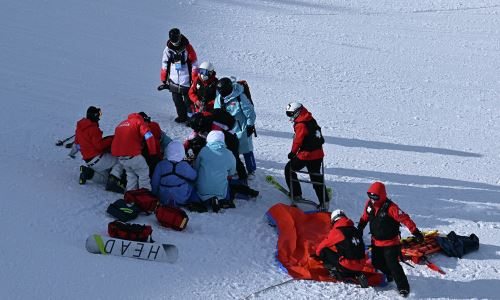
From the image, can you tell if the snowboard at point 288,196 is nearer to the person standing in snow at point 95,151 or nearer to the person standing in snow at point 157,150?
the person standing in snow at point 157,150

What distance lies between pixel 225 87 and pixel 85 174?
233 cm

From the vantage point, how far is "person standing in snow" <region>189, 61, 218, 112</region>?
35.0 feet

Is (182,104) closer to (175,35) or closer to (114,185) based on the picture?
(175,35)

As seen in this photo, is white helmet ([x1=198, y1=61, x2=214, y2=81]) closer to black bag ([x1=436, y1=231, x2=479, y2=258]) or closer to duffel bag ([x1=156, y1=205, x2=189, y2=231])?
duffel bag ([x1=156, y1=205, x2=189, y2=231])

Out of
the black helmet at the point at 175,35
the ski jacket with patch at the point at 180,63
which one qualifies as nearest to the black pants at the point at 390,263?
the ski jacket with patch at the point at 180,63

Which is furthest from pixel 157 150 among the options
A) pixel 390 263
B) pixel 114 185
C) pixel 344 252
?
pixel 390 263

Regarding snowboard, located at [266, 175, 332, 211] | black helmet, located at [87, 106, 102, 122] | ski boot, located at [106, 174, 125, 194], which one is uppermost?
black helmet, located at [87, 106, 102, 122]

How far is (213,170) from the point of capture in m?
9.18

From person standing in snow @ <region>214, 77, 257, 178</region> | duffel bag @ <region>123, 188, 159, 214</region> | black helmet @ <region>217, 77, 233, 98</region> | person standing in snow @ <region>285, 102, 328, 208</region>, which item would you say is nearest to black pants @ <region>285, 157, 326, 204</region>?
person standing in snow @ <region>285, 102, 328, 208</region>

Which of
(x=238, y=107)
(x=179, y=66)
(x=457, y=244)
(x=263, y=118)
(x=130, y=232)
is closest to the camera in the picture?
(x=130, y=232)

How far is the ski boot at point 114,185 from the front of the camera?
9203 millimetres

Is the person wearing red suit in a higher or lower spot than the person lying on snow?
higher

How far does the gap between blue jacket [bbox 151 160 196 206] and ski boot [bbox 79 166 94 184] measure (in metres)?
0.89

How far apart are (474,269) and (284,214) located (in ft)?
8.25
